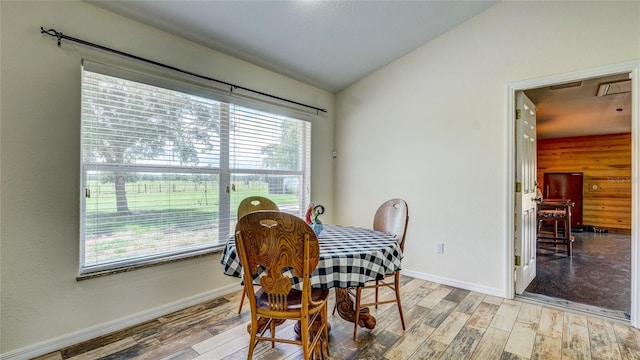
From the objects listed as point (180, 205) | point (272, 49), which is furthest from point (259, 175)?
point (272, 49)

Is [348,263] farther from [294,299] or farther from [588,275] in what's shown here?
[588,275]

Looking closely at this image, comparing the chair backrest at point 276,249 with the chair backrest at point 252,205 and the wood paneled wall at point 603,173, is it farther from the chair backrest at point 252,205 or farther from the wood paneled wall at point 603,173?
the wood paneled wall at point 603,173

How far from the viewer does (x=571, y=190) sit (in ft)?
22.1

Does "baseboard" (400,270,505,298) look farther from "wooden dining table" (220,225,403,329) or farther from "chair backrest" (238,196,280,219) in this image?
"chair backrest" (238,196,280,219)

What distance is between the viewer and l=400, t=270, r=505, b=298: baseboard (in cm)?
289

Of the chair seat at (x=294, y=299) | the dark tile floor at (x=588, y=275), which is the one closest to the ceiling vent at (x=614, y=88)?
the dark tile floor at (x=588, y=275)

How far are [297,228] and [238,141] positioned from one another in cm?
181

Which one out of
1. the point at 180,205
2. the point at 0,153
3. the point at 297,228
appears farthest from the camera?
the point at 180,205

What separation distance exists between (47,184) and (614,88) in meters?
5.57

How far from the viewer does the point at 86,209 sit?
210cm

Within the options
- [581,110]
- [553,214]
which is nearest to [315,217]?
[553,214]

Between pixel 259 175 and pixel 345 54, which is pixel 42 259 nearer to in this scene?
pixel 259 175

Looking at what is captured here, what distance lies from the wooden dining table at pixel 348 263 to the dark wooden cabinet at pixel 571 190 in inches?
265

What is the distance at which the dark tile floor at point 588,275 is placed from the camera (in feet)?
9.23
